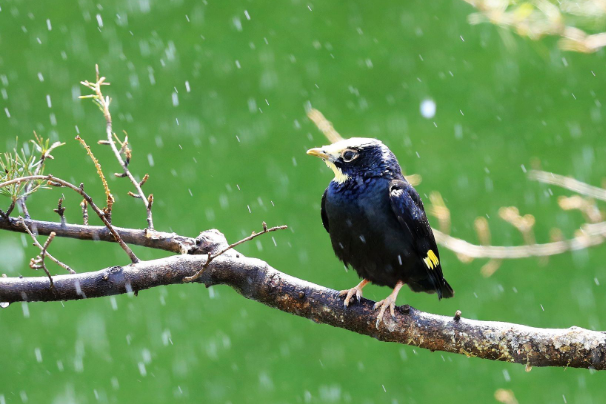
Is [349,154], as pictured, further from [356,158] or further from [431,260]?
[431,260]

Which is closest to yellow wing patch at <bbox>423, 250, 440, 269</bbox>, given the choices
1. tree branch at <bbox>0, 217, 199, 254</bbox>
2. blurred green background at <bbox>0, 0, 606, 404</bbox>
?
tree branch at <bbox>0, 217, 199, 254</bbox>

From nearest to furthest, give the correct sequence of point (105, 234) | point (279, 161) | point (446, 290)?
point (105, 234) → point (446, 290) → point (279, 161)

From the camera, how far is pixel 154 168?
359 centimetres

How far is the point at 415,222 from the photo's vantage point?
188 centimetres

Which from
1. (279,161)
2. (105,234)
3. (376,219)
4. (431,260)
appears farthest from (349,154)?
(279,161)

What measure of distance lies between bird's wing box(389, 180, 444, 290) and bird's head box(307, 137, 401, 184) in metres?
0.07

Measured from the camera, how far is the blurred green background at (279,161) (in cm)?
346

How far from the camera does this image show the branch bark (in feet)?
4.70

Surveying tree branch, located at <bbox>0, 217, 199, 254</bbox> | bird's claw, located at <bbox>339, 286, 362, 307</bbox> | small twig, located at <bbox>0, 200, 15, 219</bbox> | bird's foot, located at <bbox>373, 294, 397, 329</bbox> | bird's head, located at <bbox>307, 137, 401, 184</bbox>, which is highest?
small twig, located at <bbox>0, 200, 15, 219</bbox>

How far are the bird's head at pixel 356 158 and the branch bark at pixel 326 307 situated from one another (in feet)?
1.32

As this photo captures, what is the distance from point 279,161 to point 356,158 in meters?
1.68

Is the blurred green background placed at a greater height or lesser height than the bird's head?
lesser

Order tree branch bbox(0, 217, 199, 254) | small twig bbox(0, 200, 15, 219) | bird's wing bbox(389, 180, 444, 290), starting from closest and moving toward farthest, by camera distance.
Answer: small twig bbox(0, 200, 15, 219)
tree branch bbox(0, 217, 199, 254)
bird's wing bbox(389, 180, 444, 290)

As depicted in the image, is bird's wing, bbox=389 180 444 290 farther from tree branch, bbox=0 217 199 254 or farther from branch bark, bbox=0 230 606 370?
tree branch, bbox=0 217 199 254
